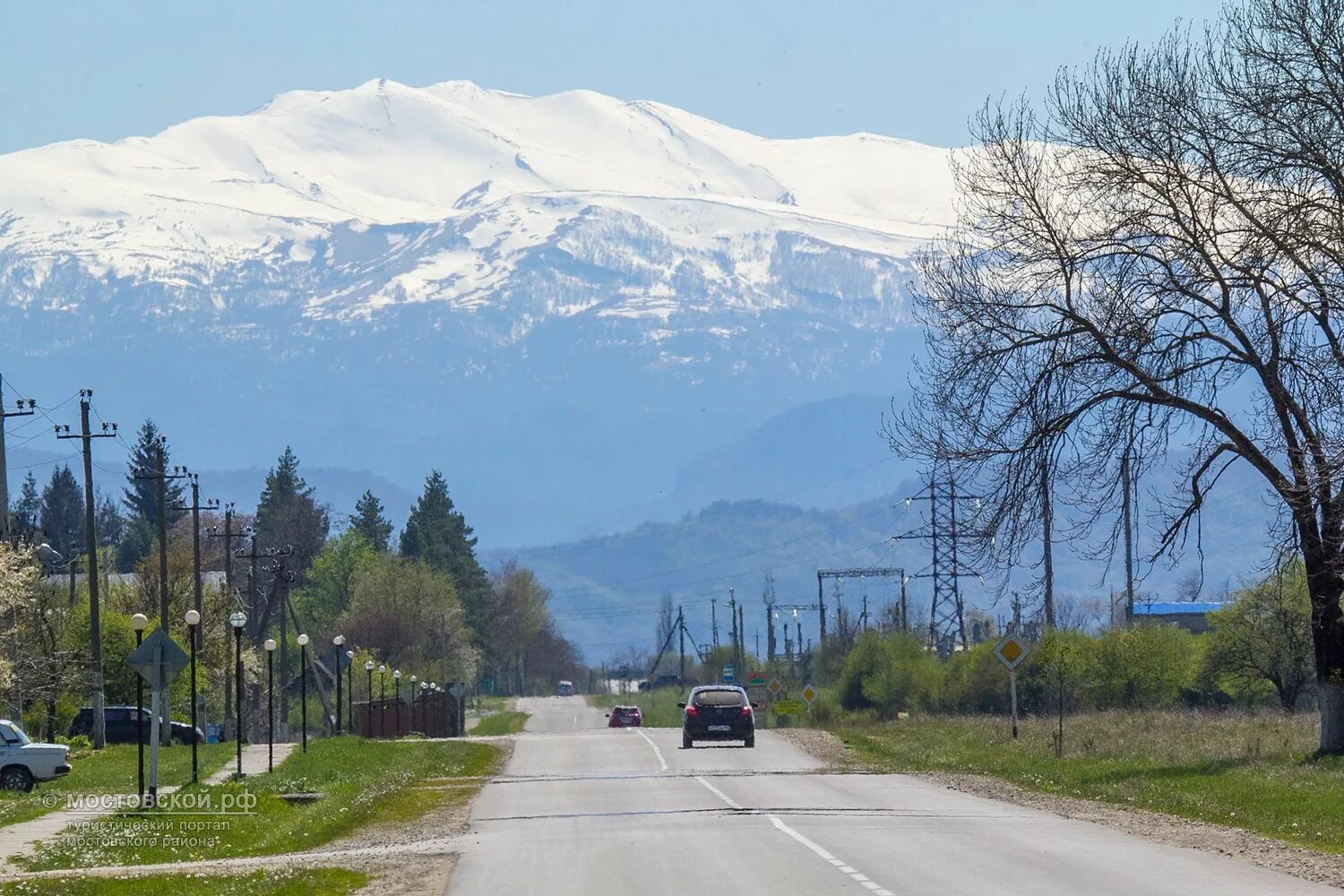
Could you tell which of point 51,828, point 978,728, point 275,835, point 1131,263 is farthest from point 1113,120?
point 978,728

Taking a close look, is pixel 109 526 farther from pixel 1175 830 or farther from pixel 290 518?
pixel 1175 830

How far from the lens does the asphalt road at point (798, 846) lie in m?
17.6

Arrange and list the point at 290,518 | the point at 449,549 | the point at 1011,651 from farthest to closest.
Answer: the point at 290,518, the point at 449,549, the point at 1011,651

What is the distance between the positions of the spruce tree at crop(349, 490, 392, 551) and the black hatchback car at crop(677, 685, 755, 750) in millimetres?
112230

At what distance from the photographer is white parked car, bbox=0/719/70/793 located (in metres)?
39.1

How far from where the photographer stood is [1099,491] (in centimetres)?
3416

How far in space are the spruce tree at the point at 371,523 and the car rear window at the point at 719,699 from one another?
4408 inches

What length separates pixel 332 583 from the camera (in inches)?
5645

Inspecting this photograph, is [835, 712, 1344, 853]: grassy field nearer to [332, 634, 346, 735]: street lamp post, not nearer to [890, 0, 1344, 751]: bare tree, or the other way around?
[890, 0, 1344, 751]: bare tree

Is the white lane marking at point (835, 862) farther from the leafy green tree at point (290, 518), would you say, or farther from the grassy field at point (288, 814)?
the leafy green tree at point (290, 518)

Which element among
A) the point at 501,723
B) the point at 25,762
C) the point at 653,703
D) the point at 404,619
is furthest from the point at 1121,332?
the point at 653,703

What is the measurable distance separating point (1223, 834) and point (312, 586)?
13687cm

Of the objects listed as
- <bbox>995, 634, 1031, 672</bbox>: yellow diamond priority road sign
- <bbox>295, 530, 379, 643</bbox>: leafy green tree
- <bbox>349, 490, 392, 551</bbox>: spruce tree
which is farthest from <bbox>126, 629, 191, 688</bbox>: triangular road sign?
<bbox>349, 490, 392, 551</bbox>: spruce tree

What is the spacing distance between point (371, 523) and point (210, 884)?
148 meters
